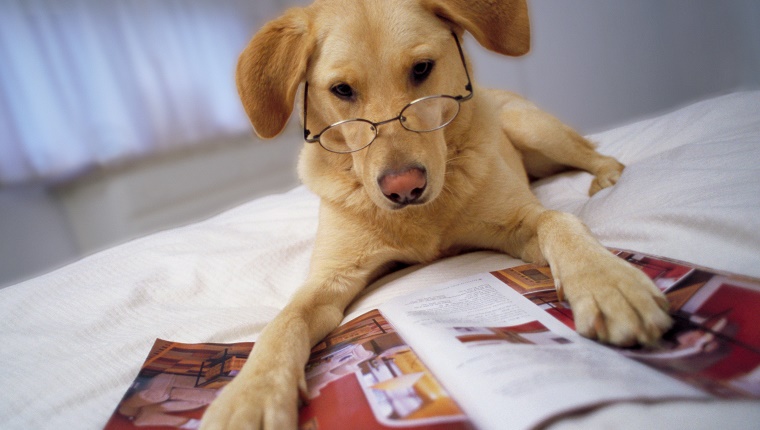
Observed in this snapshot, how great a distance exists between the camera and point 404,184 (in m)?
1.11

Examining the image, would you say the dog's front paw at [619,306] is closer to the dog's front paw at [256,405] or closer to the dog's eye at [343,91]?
the dog's front paw at [256,405]

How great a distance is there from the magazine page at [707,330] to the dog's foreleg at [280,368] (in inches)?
21.8

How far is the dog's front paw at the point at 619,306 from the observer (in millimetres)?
736

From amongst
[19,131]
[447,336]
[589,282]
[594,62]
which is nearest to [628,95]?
[594,62]

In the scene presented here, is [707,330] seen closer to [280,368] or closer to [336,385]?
[336,385]

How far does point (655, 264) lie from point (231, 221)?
6.28ft

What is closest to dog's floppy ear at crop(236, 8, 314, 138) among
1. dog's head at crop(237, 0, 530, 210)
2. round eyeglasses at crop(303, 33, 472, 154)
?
dog's head at crop(237, 0, 530, 210)

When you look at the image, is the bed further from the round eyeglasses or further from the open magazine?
the round eyeglasses

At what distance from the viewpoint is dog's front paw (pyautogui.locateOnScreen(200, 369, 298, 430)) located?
→ 0.72 m

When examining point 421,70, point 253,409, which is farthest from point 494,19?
point 253,409

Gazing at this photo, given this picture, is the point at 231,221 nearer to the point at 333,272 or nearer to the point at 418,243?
the point at 333,272

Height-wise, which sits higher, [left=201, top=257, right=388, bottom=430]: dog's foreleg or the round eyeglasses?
the round eyeglasses

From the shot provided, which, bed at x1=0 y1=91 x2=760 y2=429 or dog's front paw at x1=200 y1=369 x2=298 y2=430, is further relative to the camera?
bed at x1=0 y1=91 x2=760 y2=429

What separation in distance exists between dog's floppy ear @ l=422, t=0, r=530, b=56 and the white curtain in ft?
10.3
